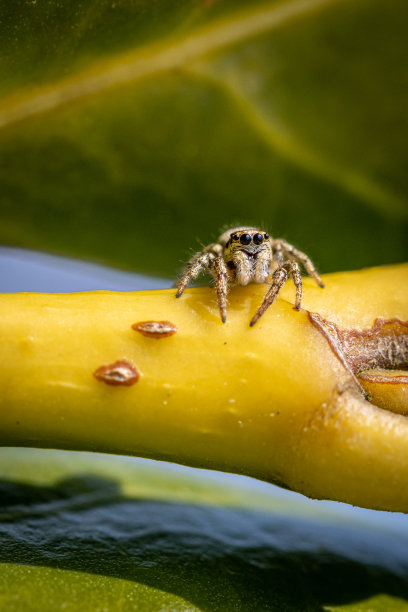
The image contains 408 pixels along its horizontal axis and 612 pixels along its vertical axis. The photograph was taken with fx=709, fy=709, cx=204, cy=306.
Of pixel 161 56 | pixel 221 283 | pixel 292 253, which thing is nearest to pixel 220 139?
pixel 161 56

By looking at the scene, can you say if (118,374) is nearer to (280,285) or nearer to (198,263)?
(280,285)

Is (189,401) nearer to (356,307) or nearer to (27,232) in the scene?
(356,307)

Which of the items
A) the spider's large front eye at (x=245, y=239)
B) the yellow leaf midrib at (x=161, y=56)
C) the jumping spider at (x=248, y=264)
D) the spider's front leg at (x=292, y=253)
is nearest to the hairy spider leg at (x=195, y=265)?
the jumping spider at (x=248, y=264)

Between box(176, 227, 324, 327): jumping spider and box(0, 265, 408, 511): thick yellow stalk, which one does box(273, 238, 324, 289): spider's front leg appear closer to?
box(176, 227, 324, 327): jumping spider

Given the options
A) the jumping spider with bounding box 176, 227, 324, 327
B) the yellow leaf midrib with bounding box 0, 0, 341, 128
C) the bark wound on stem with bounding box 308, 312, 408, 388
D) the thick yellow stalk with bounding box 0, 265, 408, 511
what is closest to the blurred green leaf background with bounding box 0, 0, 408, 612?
the yellow leaf midrib with bounding box 0, 0, 341, 128

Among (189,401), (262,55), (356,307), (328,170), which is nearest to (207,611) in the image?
(189,401)

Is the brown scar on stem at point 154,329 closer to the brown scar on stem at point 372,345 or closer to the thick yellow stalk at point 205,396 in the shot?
the thick yellow stalk at point 205,396
